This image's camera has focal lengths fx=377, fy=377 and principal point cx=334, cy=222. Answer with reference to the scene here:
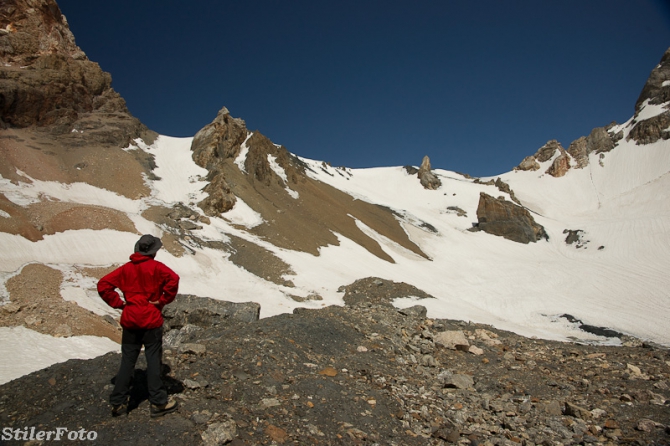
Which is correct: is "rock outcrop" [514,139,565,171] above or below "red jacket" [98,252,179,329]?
above

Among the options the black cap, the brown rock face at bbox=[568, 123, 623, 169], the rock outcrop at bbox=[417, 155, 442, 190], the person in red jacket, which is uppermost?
the brown rock face at bbox=[568, 123, 623, 169]

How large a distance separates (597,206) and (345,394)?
83.5 metres

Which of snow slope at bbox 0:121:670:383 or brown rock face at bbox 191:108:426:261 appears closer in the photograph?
snow slope at bbox 0:121:670:383

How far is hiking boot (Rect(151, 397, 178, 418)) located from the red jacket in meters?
0.97

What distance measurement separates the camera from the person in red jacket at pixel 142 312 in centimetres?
464

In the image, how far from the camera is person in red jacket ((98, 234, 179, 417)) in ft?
15.2

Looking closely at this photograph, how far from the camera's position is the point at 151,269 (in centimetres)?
492

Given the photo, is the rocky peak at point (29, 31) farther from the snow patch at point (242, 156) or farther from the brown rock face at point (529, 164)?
the brown rock face at point (529, 164)

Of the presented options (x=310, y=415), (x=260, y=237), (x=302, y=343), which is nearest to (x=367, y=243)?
(x=260, y=237)

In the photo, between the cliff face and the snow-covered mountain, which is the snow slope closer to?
the snow-covered mountain

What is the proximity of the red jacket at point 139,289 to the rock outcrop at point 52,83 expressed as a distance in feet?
109

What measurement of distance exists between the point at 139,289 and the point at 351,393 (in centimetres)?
371

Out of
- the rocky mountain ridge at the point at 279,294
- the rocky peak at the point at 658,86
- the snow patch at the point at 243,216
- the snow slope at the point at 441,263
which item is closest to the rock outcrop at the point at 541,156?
the rocky peak at the point at 658,86

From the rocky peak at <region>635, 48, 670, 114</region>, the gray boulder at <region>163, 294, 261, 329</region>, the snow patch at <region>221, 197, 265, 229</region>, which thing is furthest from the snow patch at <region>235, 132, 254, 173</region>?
the rocky peak at <region>635, 48, 670, 114</region>
